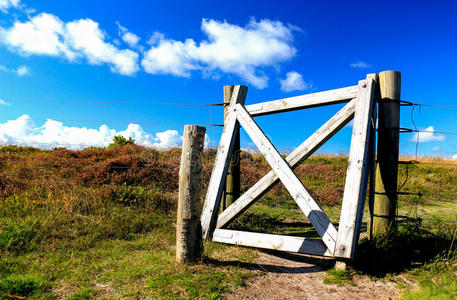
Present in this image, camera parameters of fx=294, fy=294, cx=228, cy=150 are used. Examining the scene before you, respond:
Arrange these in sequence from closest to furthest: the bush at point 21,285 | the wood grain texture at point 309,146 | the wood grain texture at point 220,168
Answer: the bush at point 21,285
the wood grain texture at point 309,146
the wood grain texture at point 220,168

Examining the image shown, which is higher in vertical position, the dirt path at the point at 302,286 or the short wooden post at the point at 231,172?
the short wooden post at the point at 231,172

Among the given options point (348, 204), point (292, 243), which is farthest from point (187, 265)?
point (348, 204)

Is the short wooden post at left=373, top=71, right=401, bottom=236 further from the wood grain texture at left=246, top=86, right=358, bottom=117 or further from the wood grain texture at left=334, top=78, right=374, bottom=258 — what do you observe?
the wood grain texture at left=246, top=86, right=358, bottom=117

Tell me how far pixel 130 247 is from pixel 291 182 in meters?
2.87

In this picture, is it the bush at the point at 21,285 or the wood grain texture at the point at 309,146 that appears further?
the wood grain texture at the point at 309,146

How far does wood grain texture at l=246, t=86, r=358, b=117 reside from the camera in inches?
190

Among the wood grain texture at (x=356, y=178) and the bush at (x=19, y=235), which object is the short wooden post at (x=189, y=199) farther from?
the bush at (x=19, y=235)

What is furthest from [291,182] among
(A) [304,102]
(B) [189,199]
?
(B) [189,199]

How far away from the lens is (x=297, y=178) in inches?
189

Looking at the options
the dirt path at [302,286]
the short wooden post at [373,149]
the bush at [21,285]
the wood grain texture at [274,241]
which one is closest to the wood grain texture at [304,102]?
the short wooden post at [373,149]

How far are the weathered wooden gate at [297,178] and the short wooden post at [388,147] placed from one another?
268mm

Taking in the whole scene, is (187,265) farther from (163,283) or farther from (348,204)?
(348,204)

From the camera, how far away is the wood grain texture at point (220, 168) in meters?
5.49

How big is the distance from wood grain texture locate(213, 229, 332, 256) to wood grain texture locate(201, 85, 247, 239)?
255 mm
